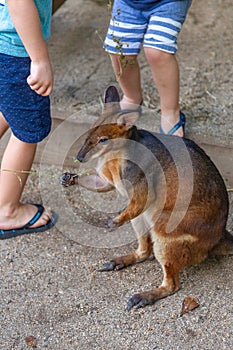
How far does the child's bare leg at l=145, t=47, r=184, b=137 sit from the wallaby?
649 millimetres

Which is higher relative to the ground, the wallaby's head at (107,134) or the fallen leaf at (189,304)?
the wallaby's head at (107,134)

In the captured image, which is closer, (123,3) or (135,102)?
(123,3)

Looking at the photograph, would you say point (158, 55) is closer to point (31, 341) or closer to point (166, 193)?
point (166, 193)

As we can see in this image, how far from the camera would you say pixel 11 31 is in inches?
102

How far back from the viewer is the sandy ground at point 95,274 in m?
2.45

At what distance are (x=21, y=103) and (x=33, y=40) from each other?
372 millimetres

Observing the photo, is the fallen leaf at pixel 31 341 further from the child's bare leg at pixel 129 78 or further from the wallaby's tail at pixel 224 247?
the child's bare leg at pixel 129 78

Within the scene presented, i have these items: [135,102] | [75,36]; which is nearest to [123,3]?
[135,102]

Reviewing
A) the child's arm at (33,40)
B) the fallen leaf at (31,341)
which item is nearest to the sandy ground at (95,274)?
the fallen leaf at (31,341)

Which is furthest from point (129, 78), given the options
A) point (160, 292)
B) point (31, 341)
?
point (31, 341)

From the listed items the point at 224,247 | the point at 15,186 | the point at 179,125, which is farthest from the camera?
the point at 179,125

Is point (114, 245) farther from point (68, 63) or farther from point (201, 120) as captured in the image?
point (68, 63)

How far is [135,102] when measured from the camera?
3.44m

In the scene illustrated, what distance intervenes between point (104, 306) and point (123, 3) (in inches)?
60.2
